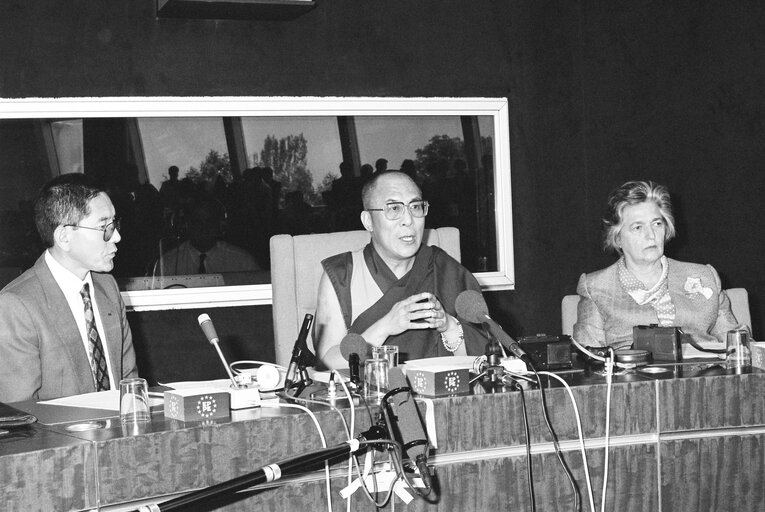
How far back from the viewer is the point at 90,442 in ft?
4.60

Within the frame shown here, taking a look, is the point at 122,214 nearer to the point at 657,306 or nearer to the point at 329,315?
the point at 329,315

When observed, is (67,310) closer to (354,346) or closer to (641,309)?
(354,346)

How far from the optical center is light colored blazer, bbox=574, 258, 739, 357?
8.85ft

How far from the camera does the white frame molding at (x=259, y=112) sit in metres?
3.15

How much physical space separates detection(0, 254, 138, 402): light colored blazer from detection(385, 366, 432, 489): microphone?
1.06 metres

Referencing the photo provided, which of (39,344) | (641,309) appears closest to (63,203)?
(39,344)

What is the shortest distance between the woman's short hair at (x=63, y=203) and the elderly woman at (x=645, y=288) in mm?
1452

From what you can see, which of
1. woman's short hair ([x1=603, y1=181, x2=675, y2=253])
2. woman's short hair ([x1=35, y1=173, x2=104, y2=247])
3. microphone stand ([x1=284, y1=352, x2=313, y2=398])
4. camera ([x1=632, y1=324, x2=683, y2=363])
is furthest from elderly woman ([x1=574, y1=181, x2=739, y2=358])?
woman's short hair ([x1=35, y1=173, x2=104, y2=247])

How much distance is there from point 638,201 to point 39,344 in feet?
5.67

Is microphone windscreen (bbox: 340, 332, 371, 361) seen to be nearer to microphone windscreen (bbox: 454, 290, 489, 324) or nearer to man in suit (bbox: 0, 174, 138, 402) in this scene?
microphone windscreen (bbox: 454, 290, 489, 324)

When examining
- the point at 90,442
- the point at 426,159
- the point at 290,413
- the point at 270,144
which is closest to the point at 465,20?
the point at 426,159

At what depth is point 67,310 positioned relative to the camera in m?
2.30

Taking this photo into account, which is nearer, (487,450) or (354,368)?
(487,450)

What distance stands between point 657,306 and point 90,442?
1.83 meters
